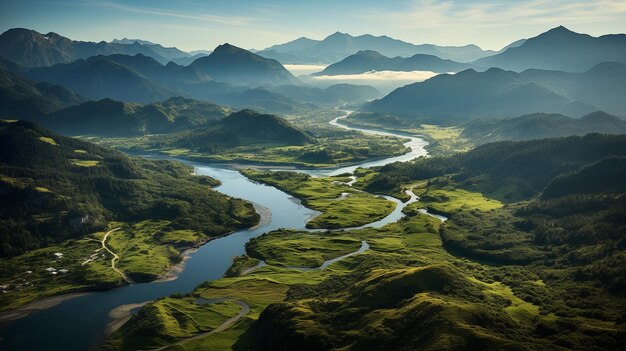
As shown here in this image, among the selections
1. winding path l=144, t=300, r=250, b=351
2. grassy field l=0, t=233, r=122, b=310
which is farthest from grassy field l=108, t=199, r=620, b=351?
grassy field l=0, t=233, r=122, b=310

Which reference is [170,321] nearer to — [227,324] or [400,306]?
[227,324]

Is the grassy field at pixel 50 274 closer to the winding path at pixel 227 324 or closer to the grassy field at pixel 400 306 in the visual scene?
the grassy field at pixel 400 306

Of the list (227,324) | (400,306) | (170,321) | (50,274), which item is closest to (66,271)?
(50,274)

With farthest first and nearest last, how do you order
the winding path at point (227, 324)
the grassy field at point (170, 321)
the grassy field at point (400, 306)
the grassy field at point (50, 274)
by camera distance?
the grassy field at point (50, 274), the winding path at point (227, 324), the grassy field at point (170, 321), the grassy field at point (400, 306)

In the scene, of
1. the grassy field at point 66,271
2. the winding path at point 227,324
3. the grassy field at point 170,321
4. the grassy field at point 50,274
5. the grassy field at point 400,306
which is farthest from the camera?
the grassy field at point 66,271

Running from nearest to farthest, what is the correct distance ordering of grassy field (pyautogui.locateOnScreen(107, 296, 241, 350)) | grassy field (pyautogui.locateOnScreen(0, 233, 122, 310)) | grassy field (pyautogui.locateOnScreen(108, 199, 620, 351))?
grassy field (pyautogui.locateOnScreen(108, 199, 620, 351)) → grassy field (pyautogui.locateOnScreen(107, 296, 241, 350)) → grassy field (pyautogui.locateOnScreen(0, 233, 122, 310))

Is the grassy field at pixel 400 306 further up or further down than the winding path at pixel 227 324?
further up

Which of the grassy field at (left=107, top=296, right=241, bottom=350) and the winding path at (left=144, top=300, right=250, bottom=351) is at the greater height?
the grassy field at (left=107, top=296, right=241, bottom=350)

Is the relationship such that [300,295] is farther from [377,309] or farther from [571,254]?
[571,254]

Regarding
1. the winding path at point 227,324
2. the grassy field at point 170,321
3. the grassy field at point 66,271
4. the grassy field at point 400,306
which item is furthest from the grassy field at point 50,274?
the winding path at point 227,324

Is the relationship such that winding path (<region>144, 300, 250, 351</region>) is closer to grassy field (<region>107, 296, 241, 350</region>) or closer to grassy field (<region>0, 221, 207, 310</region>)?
grassy field (<region>107, 296, 241, 350</region>)

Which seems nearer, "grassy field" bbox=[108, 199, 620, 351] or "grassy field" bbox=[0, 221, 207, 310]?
"grassy field" bbox=[108, 199, 620, 351]
